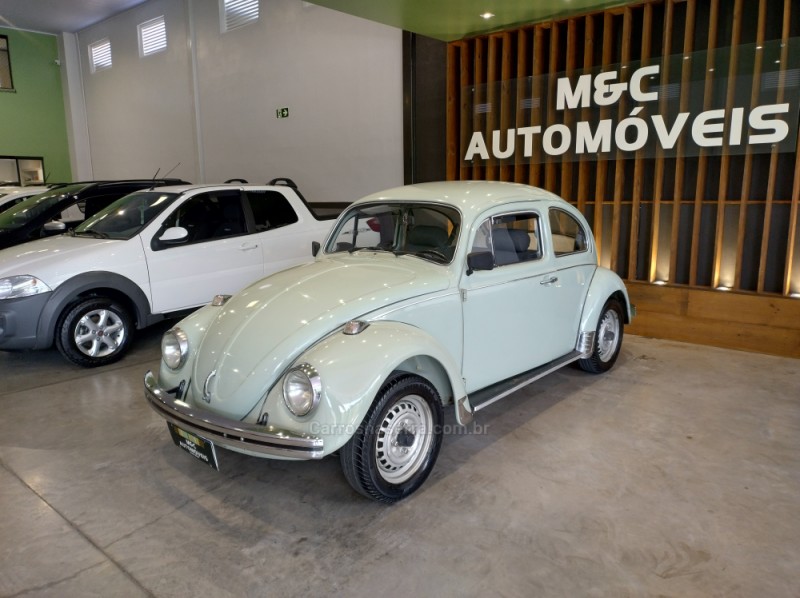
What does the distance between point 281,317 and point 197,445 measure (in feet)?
2.53

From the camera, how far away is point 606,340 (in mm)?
4926

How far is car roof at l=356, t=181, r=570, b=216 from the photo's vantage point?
3.70 m

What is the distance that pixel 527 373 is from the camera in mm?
3971

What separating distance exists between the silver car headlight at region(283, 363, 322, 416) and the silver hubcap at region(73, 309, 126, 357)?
328 centimetres

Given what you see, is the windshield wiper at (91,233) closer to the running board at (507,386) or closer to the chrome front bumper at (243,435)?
the chrome front bumper at (243,435)

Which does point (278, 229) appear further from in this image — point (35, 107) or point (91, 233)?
point (35, 107)

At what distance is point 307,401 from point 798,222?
5184 mm

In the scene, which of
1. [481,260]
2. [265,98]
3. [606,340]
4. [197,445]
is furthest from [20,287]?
[265,98]

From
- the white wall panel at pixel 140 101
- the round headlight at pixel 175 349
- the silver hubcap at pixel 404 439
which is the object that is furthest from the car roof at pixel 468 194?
the white wall panel at pixel 140 101

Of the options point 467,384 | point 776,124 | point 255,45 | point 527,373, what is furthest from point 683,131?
point 255,45

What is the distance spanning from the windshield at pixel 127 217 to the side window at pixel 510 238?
341 centimetres

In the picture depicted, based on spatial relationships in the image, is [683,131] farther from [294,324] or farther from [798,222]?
[294,324]

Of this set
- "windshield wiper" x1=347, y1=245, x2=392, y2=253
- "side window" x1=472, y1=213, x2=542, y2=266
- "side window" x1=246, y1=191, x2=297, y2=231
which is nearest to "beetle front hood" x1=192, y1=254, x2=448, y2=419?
"windshield wiper" x1=347, y1=245, x2=392, y2=253

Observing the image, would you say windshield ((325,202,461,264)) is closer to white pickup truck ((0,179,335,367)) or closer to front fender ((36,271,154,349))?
white pickup truck ((0,179,335,367))
